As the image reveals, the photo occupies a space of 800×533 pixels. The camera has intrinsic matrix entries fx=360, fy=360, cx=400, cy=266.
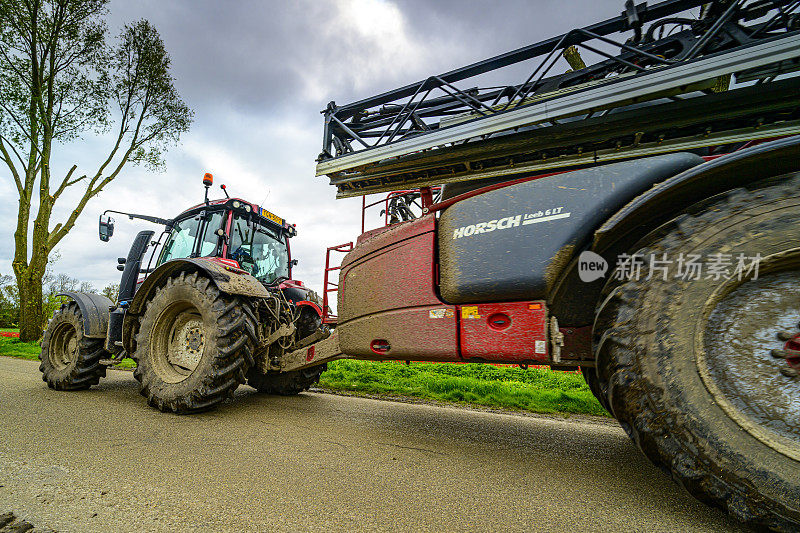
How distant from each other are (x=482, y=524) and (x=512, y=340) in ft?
2.73

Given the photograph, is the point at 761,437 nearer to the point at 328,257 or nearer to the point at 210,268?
the point at 328,257

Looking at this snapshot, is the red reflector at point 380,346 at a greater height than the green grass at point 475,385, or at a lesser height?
greater

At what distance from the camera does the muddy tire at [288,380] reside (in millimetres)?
4449

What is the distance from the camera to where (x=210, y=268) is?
338cm

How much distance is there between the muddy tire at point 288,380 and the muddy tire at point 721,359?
11.7 ft

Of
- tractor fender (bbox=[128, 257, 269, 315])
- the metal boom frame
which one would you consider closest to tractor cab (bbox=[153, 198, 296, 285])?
tractor fender (bbox=[128, 257, 269, 315])

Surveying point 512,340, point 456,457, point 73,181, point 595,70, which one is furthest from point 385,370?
point 73,181

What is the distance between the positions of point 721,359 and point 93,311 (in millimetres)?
5866

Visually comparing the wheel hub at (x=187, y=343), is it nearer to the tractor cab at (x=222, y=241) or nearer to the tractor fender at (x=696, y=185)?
the tractor cab at (x=222, y=241)

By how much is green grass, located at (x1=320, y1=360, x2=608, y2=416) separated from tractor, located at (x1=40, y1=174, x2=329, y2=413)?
113cm

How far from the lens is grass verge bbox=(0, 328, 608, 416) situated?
160 inches

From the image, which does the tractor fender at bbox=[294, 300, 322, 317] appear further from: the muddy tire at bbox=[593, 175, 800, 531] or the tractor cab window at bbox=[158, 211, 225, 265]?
the muddy tire at bbox=[593, 175, 800, 531]

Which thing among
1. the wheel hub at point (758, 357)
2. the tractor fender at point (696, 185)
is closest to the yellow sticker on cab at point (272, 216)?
the tractor fender at point (696, 185)

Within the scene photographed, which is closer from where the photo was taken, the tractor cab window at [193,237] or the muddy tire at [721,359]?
the muddy tire at [721,359]
